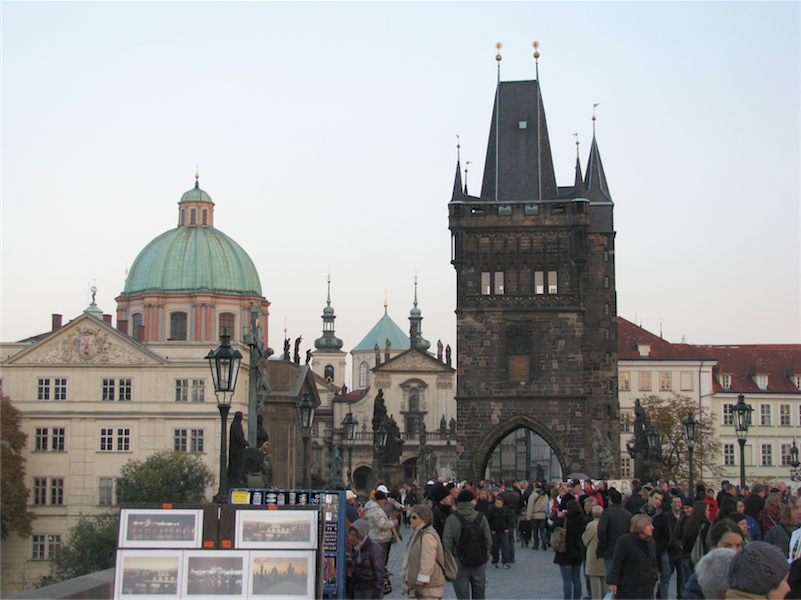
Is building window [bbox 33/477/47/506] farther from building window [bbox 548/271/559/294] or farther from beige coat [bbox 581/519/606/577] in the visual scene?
beige coat [bbox 581/519/606/577]

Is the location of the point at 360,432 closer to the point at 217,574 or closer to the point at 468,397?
the point at 468,397

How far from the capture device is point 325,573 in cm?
990

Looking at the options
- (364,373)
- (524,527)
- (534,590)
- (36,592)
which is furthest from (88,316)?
(364,373)

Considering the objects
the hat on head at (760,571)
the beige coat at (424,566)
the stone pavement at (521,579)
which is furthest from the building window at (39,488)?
the hat on head at (760,571)

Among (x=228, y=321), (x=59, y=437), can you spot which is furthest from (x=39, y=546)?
(x=228, y=321)

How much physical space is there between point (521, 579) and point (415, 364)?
7184cm

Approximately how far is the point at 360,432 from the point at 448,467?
7.97 m

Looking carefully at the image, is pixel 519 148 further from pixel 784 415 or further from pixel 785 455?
pixel 785 455

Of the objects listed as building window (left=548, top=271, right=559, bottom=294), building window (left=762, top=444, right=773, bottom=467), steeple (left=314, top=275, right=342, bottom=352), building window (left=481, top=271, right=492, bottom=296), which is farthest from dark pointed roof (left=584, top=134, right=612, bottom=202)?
steeple (left=314, top=275, right=342, bottom=352)

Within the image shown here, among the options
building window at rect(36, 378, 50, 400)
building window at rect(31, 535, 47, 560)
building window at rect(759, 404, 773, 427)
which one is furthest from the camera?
building window at rect(759, 404, 773, 427)

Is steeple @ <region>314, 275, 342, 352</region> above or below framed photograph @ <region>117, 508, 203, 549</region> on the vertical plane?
above

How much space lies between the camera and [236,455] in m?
16.0

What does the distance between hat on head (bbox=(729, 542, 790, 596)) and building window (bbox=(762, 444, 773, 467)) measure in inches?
2484

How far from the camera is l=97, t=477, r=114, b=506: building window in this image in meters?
52.1
